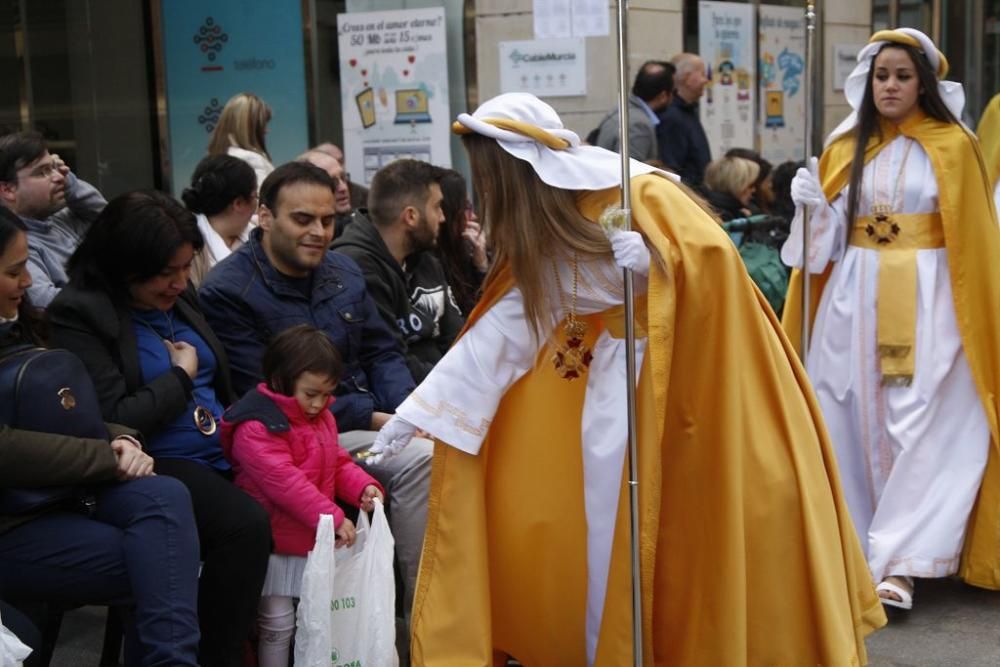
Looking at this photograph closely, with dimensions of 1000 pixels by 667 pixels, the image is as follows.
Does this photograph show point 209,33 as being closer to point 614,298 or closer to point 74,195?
point 74,195

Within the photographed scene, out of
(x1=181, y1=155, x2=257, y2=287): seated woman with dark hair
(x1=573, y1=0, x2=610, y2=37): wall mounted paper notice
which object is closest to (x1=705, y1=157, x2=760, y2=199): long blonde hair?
(x1=573, y1=0, x2=610, y2=37): wall mounted paper notice

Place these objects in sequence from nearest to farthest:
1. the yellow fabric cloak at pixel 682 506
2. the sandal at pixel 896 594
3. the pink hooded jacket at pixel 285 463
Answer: the yellow fabric cloak at pixel 682 506 → the pink hooded jacket at pixel 285 463 → the sandal at pixel 896 594

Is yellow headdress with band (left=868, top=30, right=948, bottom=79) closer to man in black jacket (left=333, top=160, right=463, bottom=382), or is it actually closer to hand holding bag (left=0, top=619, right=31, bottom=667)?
man in black jacket (left=333, top=160, right=463, bottom=382)

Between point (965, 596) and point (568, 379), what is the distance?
91.7 inches

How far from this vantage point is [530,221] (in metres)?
4.03

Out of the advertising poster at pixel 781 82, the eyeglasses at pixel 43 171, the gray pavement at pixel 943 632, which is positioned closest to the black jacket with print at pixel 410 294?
the eyeglasses at pixel 43 171

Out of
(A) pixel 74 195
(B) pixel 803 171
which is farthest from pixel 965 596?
(A) pixel 74 195

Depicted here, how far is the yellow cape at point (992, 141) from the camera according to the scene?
A: 19.9 ft

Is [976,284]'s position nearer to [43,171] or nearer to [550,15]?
[43,171]

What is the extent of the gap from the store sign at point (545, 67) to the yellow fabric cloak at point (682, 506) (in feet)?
21.9

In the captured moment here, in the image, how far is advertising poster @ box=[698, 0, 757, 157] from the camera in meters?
12.1

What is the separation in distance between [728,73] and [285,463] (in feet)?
28.8

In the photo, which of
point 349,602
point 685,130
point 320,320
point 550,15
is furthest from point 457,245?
point 550,15

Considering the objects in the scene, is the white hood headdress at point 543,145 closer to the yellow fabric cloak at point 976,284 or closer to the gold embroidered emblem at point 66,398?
the gold embroidered emblem at point 66,398
